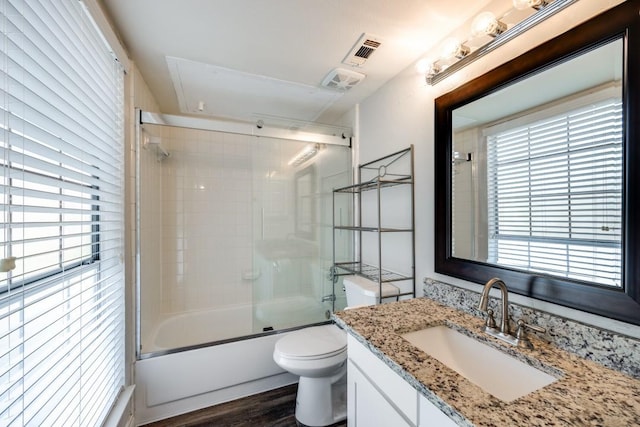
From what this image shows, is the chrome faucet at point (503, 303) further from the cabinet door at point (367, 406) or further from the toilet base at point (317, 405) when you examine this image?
the toilet base at point (317, 405)

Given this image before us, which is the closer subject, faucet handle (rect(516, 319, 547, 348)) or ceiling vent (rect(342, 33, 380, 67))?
faucet handle (rect(516, 319, 547, 348))

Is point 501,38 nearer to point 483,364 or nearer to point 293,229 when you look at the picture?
point 483,364

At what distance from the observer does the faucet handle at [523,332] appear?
2.99ft

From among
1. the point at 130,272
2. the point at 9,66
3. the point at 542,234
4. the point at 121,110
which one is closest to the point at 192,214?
the point at 130,272

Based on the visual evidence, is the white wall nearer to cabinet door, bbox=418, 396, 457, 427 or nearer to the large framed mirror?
the large framed mirror

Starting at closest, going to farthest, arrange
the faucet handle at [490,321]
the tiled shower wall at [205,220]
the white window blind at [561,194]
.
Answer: the white window blind at [561,194] < the faucet handle at [490,321] < the tiled shower wall at [205,220]

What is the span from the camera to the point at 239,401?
1779mm

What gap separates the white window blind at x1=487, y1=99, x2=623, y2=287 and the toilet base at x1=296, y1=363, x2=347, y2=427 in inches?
48.7

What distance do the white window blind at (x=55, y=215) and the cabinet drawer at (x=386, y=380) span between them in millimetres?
1046

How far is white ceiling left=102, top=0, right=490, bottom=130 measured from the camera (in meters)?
1.22

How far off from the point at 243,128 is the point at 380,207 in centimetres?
127

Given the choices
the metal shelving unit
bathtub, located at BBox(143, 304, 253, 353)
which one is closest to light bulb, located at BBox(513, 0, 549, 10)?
the metal shelving unit

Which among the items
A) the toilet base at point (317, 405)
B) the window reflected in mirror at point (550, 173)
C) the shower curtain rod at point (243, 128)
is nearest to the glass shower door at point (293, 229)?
the shower curtain rod at point (243, 128)

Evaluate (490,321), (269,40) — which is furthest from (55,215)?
(490,321)
